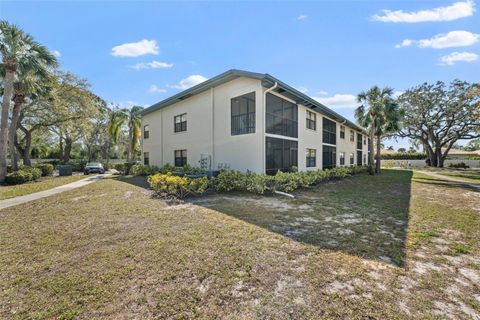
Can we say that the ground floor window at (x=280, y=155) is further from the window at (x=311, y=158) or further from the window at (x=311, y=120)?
the window at (x=311, y=120)

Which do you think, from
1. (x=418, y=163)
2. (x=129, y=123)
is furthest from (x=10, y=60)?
(x=418, y=163)

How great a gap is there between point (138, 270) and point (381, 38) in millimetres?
13339

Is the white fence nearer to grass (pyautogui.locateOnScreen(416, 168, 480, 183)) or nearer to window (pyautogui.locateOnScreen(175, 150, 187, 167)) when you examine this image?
grass (pyautogui.locateOnScreen(416, 168, 480, 183))

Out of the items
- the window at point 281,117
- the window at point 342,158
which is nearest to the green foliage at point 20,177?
the window at point 281,117

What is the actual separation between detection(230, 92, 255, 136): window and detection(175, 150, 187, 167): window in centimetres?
554

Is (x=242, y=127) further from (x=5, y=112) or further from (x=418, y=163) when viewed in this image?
(x=418, y=163)

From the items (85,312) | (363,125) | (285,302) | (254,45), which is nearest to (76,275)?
(85,312)

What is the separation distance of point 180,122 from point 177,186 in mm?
9218

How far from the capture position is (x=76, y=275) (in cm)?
353

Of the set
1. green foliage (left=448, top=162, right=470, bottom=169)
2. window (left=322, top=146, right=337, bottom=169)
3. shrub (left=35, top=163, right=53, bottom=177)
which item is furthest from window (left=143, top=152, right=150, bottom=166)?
green foliage (left=448, top=162, right=470, bottom=169)

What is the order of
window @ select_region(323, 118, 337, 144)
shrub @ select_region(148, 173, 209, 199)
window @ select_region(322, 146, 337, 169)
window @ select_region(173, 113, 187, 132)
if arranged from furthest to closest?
window @ select_region(323, 118, 337, 144) → window @ select_region(322, 146, 337, 169) → window @ select_region(173, 113, 187, 132) → shrub @ select_region(148, 173, 209, 199)

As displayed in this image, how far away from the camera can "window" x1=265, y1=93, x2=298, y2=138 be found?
12.8m

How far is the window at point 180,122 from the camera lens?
56.0 ft

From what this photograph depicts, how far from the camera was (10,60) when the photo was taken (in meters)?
14.3
